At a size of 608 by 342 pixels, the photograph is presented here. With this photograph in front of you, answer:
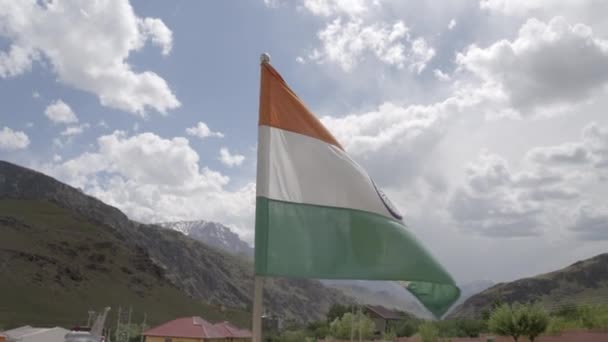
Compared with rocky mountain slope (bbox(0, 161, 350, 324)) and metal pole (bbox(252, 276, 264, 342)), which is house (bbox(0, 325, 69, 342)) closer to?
rocky mountain slope (bbox(0, 161, 350, 324))

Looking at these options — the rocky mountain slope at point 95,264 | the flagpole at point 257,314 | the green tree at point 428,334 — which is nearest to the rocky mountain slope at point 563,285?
the rocky mountain slope at point 95,264

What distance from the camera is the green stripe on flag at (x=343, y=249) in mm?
7855

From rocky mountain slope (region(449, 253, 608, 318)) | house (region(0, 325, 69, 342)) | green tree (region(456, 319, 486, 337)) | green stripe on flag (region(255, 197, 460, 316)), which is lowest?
house (region(0, 325, 69, 342))

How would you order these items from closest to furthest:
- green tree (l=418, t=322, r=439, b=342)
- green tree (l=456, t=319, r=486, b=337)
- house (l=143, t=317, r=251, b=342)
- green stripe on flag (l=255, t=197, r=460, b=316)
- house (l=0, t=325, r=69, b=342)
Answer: green stripe on flag (l=255, t=197, r=460, b=316)
green tree (l=418, t=322, r=439, b=342)
house (l=0, t=325, r=69, b=342)
green tree (l=456, t=319, r=486, b=337)
house (l=143, t=317, r=251, b=342)

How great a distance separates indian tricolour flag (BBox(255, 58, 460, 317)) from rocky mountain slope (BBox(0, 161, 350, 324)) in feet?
254

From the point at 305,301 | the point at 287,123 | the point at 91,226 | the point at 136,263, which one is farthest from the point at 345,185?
the point at 305,301

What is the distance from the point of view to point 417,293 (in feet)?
26.9

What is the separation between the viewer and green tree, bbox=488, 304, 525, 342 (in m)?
29.3

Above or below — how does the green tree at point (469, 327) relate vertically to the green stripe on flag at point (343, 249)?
below

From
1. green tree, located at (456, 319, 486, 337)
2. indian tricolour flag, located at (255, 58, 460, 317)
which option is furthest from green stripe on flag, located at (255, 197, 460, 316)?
green tree, located at (456, 319, 486, 337)

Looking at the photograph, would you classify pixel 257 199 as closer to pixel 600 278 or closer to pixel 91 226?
pixel 600 278

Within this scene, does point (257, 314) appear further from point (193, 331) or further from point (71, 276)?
point (71, 276)

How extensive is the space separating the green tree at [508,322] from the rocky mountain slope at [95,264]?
63865mm

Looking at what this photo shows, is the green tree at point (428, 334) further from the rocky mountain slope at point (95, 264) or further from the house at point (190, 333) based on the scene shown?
→ the rocky mountain slope at point (95, 264)
